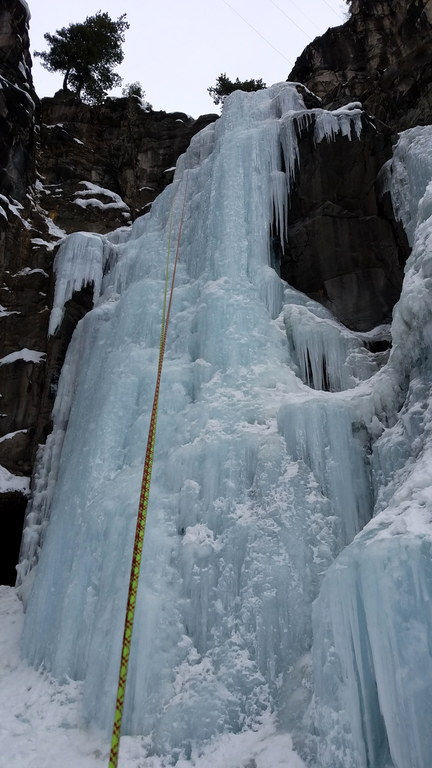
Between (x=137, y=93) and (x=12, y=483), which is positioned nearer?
(x=12, y=483)

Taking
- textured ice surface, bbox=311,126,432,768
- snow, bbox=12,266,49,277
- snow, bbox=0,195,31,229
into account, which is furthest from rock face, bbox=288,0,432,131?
textured ice surface, bbox=311,126,432,768

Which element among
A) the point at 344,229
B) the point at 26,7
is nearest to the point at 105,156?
the point at 26,7

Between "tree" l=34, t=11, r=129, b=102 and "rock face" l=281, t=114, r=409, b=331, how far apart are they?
14.2 meters

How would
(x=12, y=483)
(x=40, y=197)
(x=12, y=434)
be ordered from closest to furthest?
(x=12, y=483)
(x=12, y=434)
(x=40, y=197)

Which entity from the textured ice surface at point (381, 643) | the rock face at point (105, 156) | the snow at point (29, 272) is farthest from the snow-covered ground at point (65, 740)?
the rock face at point (105, 156)

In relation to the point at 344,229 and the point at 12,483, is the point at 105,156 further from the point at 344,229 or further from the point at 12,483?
the point at 12,483

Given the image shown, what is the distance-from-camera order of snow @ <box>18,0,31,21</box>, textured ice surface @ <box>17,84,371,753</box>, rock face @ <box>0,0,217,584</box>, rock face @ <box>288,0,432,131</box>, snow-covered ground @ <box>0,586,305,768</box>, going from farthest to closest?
snow @ <box>18,0,31,21</box>, rock face @ <box>288,0,432,131</box>, rock face @ <box>0,0,217,584</box>, textured ice surface @ <box>17,84,371,753</box>, snow-covered ground @ <box>0,586,305,768</box>

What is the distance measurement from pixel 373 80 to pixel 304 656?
15681 mm

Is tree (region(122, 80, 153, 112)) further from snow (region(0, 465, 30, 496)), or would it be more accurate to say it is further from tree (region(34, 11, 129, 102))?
snow (region(0, 465, 30, 496))

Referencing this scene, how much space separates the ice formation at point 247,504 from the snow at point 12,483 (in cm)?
147

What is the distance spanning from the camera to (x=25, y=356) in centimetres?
1327

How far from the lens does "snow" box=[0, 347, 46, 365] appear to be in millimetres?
13219

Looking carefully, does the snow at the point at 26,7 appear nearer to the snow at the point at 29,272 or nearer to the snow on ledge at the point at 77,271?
the snow at the point at 29,272

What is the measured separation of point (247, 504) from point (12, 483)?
736cm
